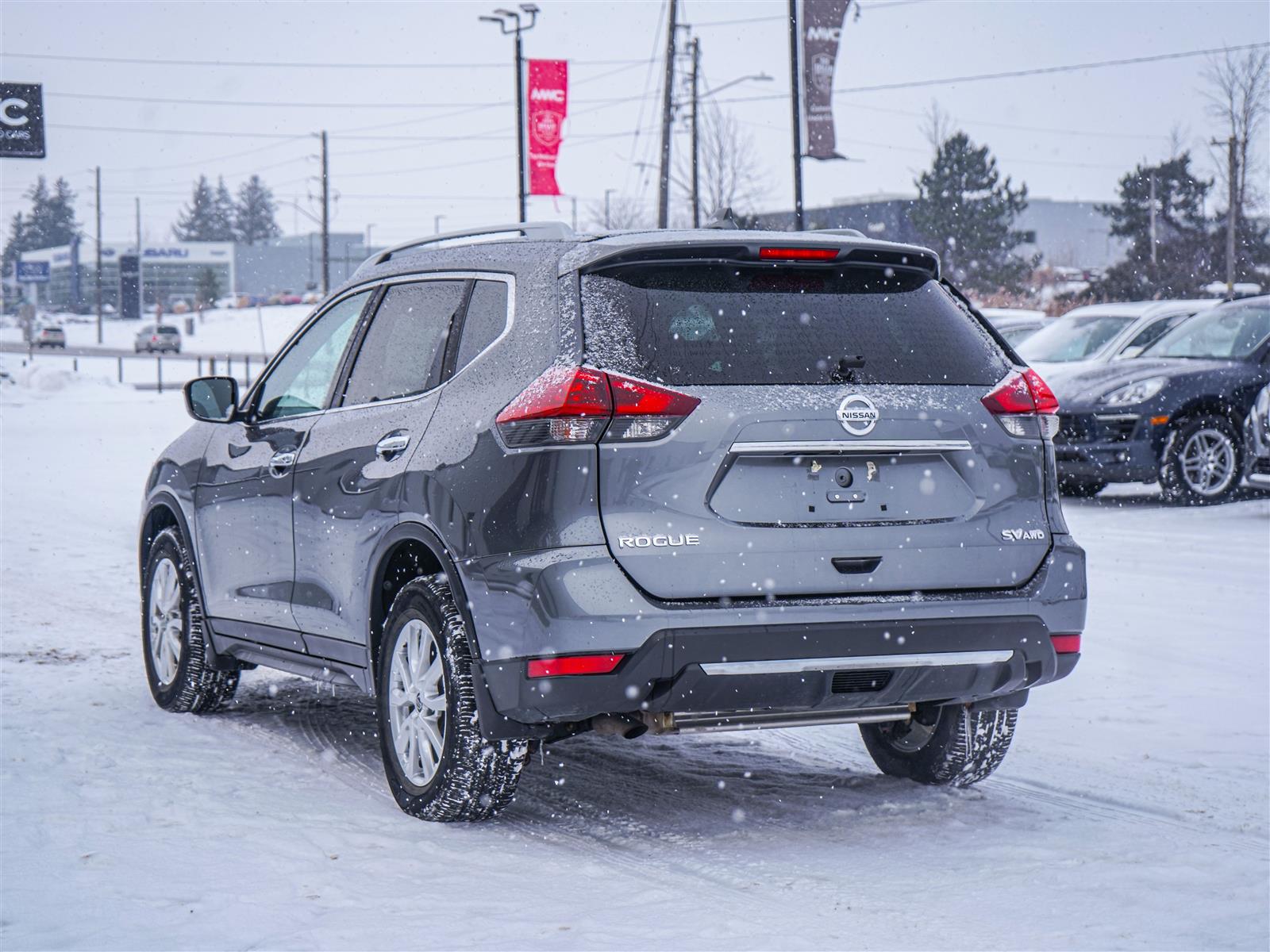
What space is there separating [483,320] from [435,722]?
4.19 feet

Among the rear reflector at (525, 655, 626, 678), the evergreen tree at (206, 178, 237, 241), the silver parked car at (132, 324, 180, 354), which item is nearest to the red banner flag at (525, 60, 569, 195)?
the rear reflector at (525, 655, 626, 678)

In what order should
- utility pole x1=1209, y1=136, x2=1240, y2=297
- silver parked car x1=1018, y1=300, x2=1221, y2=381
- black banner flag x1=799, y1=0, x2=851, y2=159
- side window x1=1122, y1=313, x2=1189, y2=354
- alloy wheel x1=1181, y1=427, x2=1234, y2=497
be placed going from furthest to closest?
utility pole x1=1209, y1=136, x2=1240, y2=297 < black banner flag x1=799, y1=0, x2=851, y2=159 < side window x1=1122, y1=313, x2=1189, y2=354 < silver parked car x1=1018, y1=300, x2=1221, y2=381 < alloy wheel x1=1181, y1=427, x2=1234, y2=497

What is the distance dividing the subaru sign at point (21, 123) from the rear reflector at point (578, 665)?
512 inches

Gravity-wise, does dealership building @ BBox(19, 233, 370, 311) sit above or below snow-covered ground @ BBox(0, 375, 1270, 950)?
above

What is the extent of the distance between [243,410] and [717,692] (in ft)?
9.48

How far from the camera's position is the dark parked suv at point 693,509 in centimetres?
456

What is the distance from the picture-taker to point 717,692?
458 cm

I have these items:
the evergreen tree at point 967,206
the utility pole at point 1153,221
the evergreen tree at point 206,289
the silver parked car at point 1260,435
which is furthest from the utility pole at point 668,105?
the evergreen tree at point 206,289

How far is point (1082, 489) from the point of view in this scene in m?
16.3

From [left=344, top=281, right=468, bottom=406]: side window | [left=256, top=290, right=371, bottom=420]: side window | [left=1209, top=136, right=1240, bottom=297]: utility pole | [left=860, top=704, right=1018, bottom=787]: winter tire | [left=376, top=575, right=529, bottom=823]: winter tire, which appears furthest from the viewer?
[left=1209, top=136, right=1240, bottom=297]: utility pole

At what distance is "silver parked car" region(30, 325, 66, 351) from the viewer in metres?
95.9

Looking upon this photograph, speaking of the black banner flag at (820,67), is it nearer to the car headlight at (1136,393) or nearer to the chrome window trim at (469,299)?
the car headlight at (1136,393)

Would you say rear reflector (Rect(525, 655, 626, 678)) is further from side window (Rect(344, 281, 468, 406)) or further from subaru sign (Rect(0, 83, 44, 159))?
subaru sign (Rect(0, 83, 44, 159))

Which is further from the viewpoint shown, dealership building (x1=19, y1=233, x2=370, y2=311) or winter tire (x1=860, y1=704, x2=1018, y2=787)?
dealership building (x1=19, y1=233, x2=370, y2=311)
